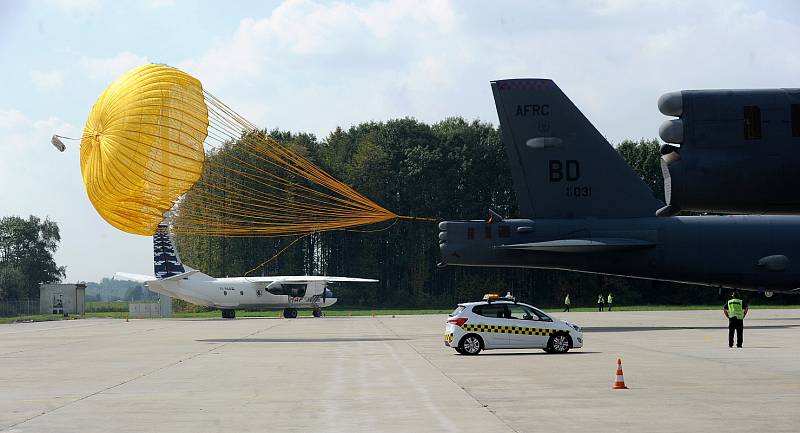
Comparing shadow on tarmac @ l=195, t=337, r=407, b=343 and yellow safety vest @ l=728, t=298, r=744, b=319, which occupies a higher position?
yellow safety vest @ l=728, t=298, r=744, b=319

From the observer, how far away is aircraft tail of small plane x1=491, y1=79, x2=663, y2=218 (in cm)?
4294

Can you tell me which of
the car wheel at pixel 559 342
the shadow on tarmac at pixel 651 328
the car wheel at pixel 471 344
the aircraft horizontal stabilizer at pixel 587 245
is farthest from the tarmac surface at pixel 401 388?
the shadow on tarmac at pixel 651 328

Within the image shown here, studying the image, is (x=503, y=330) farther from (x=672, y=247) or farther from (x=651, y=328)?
(x=651, y=328)

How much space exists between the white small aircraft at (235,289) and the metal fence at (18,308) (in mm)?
32160

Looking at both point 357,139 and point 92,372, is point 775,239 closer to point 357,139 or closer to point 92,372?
point 92,372

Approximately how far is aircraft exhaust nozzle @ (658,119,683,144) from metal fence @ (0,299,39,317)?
101977 mm

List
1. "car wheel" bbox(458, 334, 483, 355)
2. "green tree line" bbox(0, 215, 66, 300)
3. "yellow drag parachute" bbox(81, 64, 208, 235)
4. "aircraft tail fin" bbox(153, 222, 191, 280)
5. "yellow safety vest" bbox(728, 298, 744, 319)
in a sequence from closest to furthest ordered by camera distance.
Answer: "car wheel" bbox(458, 334, 483, 355)
"yellow safety vest" bbox(728, 298, 744, 319)
"yellow drag parachute" bbox(81, 64, 208, 235)
"aircraft tail fin" bbox(153, 222, 191, 280)
"green tree line" bbox(0, 215, 66, 300)

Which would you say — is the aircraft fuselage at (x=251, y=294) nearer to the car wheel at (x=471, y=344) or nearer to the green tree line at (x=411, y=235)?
the green tree line at (x=411, y=235)

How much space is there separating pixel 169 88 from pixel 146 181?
3.47 meters

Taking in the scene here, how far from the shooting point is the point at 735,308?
3259 centimetres

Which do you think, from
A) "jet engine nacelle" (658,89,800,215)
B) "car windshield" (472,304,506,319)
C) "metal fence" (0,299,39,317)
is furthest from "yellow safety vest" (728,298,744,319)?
"metal fence" (0,299,39,317)

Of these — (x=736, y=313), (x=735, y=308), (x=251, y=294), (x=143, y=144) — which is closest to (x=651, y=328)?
(x=736, y=313)

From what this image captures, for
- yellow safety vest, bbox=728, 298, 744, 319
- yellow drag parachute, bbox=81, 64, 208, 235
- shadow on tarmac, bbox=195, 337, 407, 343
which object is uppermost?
yellow drag parachute, bbox=81, 64, 208, 235

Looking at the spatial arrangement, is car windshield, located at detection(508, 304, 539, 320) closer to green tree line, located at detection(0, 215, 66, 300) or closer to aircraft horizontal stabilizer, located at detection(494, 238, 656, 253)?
aircraft horizontal stabilizer, located at detection(494, 238, 656, 253)
